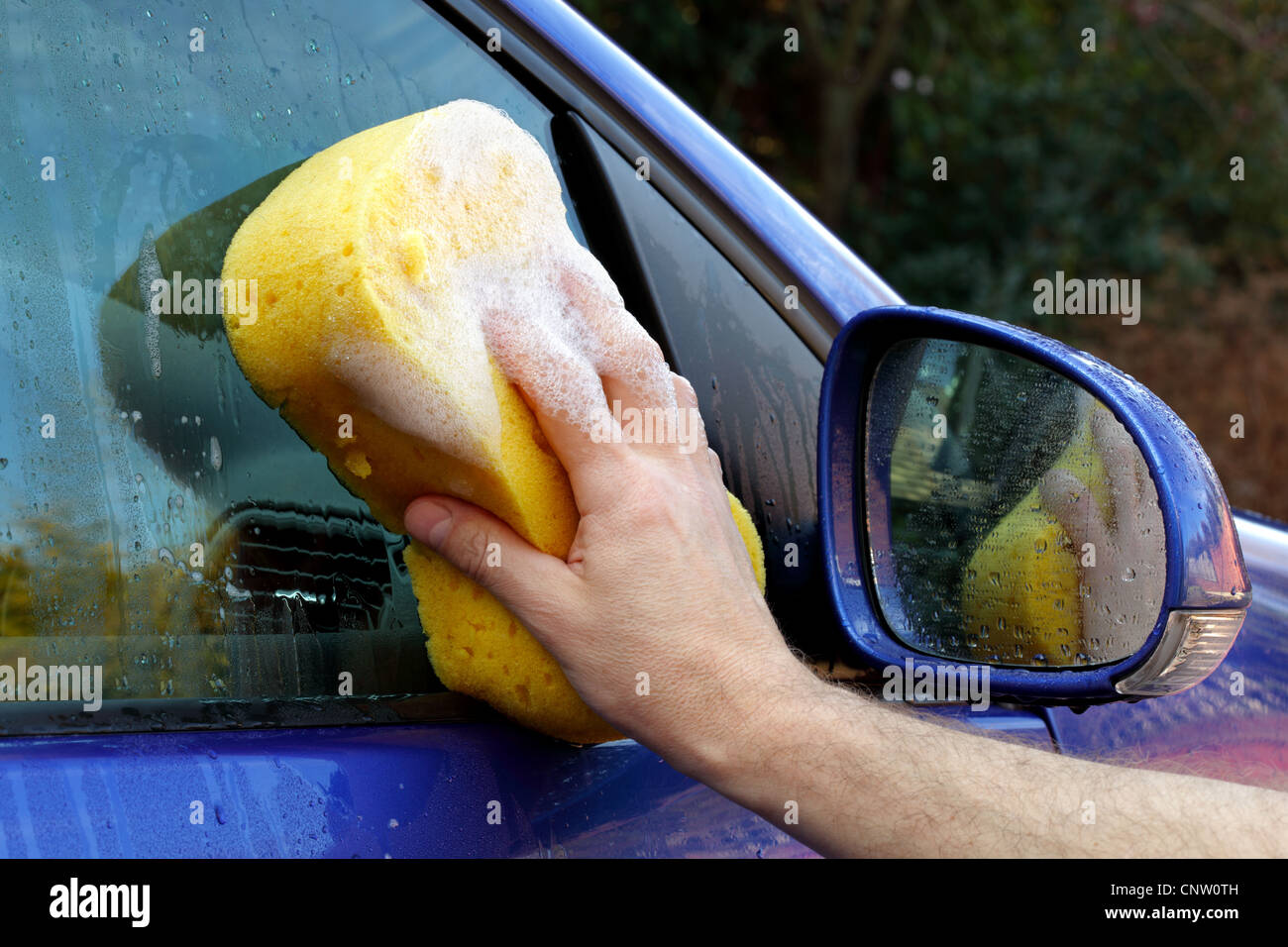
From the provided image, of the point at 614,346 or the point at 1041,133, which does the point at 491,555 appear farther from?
the point at 1041,133

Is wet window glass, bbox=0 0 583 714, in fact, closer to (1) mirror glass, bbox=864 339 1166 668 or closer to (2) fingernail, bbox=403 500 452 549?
(2) fingernail, bbox=403 500 452 549

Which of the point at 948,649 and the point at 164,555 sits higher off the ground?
the point at 164,555

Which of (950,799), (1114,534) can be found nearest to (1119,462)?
(1114,534)

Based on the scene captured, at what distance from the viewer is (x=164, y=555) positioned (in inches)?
45.9

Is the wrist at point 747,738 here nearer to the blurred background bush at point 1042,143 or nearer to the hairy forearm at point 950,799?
the hairy forearm at point 950,799

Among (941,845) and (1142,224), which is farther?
(1142,224)

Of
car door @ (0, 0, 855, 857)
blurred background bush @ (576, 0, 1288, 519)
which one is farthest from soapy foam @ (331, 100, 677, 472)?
blurred background bush @ (576, 0, 1288, 519)

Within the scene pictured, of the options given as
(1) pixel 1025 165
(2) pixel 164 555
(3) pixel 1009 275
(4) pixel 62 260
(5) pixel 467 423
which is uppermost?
(1) pixel 1025 165

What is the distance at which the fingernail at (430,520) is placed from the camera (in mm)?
1214

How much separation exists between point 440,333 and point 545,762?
0.49m

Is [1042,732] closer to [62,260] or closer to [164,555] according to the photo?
[164,555]
